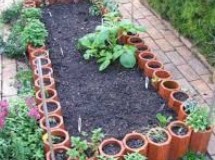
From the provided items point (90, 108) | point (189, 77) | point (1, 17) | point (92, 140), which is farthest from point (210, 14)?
point (1, 17)

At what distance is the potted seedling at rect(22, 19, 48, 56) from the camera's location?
3657 millimetres

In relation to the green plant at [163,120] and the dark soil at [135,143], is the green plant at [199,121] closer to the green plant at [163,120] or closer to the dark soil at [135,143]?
the green plant at [163,120]

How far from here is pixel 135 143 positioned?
2576mm

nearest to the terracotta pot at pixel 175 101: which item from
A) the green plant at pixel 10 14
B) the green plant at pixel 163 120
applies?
the green plant at pixel 163 120

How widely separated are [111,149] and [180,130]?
1.66ft

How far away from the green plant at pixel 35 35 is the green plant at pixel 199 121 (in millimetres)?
1681

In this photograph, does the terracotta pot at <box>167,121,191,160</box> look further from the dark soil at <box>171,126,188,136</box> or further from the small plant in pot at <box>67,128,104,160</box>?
the small plant in pot at <box>67,128,104,160</box>

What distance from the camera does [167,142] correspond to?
2.54 m

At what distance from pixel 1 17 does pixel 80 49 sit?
1457mm

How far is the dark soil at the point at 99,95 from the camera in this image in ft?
9.26

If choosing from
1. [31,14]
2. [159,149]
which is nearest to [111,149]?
[159,149]

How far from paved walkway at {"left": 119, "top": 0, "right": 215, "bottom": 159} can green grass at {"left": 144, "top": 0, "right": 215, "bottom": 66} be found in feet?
0.38

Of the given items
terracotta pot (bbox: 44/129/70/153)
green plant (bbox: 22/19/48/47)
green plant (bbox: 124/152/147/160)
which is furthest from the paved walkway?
green plant (bbox: 22/19/48/47)

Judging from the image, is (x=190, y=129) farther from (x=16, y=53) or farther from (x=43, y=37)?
(x=16, y=53)
